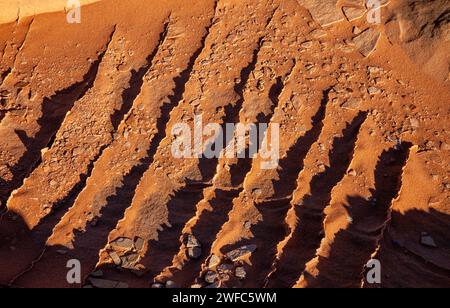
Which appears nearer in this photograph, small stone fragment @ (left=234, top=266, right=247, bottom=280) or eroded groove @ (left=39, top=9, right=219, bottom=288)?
small stone fragment @ (left=234, top=266, right=247, bottom=280)

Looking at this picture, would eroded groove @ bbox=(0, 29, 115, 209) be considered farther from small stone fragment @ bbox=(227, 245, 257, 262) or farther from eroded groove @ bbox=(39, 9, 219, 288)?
small stone fragment @ bbox=(227, 245, 257, 262)

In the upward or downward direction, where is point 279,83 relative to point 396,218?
upward

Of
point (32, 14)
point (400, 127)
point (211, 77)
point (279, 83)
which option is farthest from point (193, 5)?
point (400, 127)

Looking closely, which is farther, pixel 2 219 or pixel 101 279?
pixel 2 219

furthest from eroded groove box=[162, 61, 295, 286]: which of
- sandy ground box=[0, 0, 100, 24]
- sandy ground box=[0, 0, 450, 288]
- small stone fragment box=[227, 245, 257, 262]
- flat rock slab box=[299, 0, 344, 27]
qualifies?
sandy ground box=[0, 0, 100, 24]

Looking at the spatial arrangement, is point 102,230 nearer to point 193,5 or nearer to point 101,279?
point 101,279

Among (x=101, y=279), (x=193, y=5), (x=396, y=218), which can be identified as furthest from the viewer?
(x=193, y=5)
